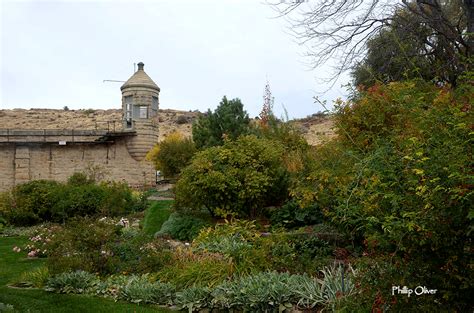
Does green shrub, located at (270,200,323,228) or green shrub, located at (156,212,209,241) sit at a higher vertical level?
green shrub, located at (270,200,323,228)

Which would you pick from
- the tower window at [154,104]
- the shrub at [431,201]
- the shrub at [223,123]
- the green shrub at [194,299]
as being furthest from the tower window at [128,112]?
the shrub at [431,201]

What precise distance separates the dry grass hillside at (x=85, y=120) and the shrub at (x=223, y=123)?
19578 mm

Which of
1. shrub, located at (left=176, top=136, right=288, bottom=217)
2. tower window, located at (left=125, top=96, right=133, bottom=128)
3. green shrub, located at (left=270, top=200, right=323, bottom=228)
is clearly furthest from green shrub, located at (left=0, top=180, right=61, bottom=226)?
green shrub, located at (left=270, top=200, right=323, bottom=228)

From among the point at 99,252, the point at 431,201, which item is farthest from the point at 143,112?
the point at 431,201

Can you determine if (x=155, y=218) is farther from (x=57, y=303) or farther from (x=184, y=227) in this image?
(x=57, y=303)

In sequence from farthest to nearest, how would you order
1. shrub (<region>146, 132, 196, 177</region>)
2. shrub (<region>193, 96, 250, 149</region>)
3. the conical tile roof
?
the conical tile roof → shrub (<region>146, 132, 196, 177</region>) → shrub (<region>193, 96, 250, 149</region>)

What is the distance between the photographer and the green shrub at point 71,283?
260 inches

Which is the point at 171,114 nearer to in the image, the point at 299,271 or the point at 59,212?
the point at 59,212

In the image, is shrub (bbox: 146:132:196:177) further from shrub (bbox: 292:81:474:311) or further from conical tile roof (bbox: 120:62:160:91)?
shrub (bbox: 292:81:474:311)

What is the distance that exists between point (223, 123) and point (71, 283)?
11.9 metres

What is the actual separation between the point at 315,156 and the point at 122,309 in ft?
18.1

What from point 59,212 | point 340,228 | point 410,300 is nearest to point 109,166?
point 59,212

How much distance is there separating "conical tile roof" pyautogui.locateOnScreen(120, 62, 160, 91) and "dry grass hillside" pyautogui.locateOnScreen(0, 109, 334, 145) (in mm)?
14287

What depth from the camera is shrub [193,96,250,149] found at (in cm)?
1780
